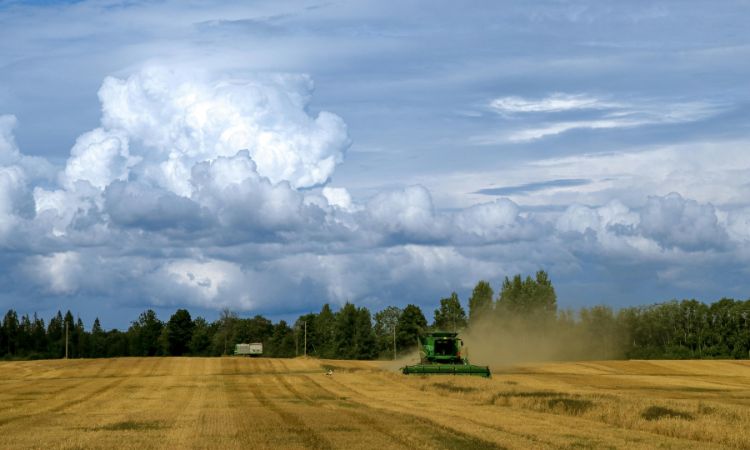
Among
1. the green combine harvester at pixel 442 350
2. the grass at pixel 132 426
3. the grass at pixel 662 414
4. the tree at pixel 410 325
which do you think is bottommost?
the grass at pixel 662 414

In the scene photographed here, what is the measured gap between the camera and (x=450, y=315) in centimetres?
16450

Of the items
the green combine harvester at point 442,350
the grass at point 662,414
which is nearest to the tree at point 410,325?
the green combine harvester at point 442,350

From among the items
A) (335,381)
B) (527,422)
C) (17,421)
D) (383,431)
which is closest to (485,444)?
(383,431)

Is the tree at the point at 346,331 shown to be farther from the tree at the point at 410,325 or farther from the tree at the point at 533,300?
the tree at the point at 533,300

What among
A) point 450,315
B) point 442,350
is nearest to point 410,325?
point 450,315

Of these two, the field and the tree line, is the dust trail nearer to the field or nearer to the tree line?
the tree line

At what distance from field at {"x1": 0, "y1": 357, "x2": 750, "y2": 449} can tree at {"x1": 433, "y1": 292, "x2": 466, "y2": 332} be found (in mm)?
100525

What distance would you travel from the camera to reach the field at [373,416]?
86.2ft

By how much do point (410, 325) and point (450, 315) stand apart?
7.51 meters

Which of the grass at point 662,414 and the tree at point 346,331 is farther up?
the tree at point 346,331

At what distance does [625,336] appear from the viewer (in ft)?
510

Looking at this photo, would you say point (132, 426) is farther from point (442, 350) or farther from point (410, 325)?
point (410, 325)

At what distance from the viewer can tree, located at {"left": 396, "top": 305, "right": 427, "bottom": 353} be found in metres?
163

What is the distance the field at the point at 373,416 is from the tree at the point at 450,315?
10052 centimetres
